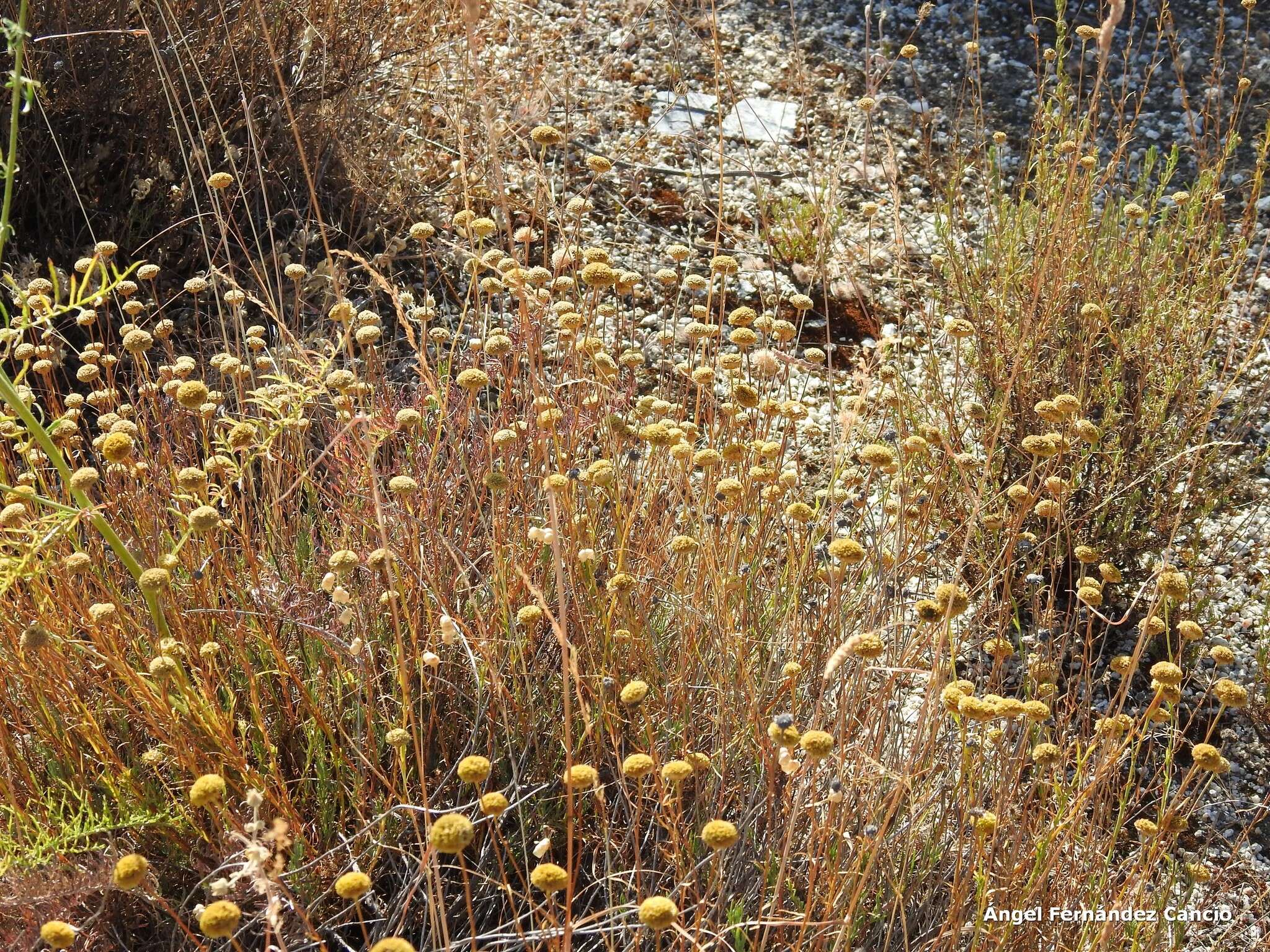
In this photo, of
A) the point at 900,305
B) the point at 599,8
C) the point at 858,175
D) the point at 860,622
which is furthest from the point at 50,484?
the point at 599,8

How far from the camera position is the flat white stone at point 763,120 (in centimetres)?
442

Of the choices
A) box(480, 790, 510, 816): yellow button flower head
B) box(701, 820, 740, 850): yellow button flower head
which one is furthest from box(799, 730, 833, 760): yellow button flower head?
box(480, 790, 510, 816): yellow button flower head

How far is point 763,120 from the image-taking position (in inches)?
178

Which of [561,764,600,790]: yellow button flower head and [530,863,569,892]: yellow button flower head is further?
[561,764,600,790]: yellow button flower head

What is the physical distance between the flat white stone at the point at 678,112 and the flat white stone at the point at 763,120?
4.4 inches

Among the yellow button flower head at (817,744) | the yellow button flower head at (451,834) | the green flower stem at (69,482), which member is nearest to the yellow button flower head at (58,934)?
the yellow button flower head at (451,834)

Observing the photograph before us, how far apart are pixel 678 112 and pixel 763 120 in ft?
1.18

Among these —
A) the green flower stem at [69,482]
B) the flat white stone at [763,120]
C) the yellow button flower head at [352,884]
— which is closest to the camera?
the yellow button flower head at [352,884]

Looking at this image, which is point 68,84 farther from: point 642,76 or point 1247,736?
point 1247,736

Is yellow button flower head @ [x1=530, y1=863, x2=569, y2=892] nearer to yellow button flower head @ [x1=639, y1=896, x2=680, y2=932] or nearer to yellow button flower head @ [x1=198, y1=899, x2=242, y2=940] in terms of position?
yellow button flower head @ [x1=639, y1=896, x2=680, y2=932]

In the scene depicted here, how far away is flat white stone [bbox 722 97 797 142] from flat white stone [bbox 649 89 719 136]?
11 centimetres

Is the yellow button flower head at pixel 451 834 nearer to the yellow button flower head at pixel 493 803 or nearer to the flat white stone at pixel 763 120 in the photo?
the yellow button flower head at pixel 493 803

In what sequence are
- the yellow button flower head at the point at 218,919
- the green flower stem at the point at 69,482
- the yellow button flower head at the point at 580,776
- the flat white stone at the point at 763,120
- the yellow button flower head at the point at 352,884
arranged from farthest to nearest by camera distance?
the flat white stone at the point at 763,120 → the green flower stem at the point at 69,482 → the yellow button flower head at the point at 580,776 → the yellow button flower head at the point at 352,884 → the yellow button flower head at the point at 218,919

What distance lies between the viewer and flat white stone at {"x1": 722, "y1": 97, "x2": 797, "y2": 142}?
14.5 ft
